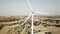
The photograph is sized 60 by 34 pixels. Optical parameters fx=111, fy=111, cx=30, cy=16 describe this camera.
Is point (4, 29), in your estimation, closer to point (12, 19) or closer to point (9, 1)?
point (12, 19)

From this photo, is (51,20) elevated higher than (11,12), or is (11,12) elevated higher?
(11,12)

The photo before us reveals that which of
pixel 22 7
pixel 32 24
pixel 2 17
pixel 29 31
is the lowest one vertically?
pixel 29 31

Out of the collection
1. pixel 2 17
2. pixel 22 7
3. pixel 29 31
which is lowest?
pixel 29 31

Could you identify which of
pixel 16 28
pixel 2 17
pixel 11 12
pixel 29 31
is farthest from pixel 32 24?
pixel 2 17

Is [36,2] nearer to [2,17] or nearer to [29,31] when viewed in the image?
[29,31]

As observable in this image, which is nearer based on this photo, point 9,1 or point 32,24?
point 32,24

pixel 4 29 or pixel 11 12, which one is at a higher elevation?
pixel 11 12

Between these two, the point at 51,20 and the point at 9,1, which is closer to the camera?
the point at 51,20

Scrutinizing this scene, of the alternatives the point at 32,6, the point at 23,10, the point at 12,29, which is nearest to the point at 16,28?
the point at 12,29
